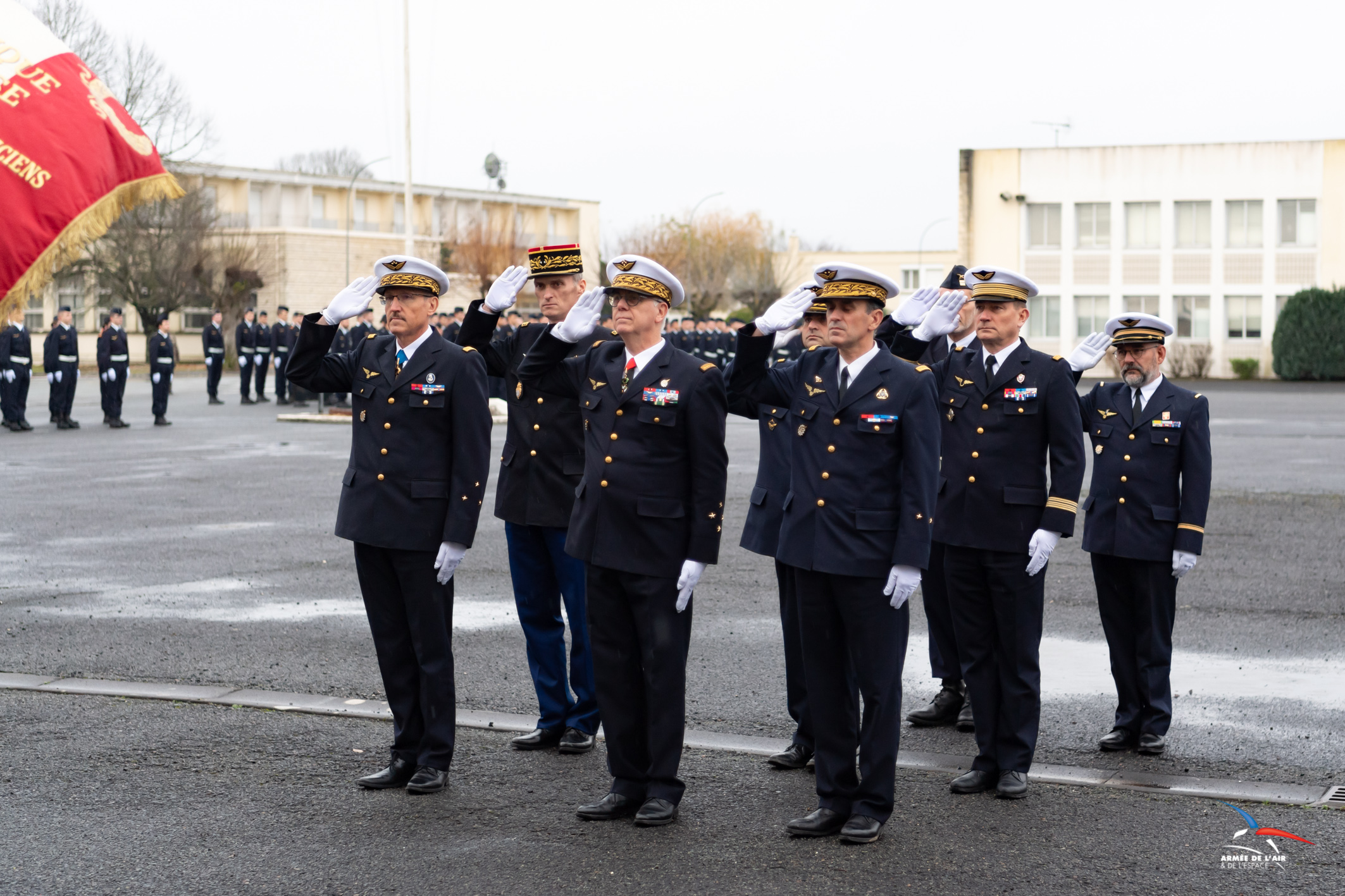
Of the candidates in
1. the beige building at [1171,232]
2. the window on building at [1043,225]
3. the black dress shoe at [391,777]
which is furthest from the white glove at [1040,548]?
the window on building at [1043,225]

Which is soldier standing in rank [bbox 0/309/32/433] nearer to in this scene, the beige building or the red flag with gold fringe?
the red flag with gold fringe

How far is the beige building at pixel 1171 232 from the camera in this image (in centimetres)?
5309

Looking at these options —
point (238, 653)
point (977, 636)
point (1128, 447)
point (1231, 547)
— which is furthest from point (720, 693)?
point (1231, 547)

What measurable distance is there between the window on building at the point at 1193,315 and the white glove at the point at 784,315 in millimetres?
52132

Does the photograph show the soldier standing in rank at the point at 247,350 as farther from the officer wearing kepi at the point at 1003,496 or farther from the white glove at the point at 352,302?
the officer wearing kepi at the point at 1003,496

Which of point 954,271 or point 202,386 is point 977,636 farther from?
point 202,386

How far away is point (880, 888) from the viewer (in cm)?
459

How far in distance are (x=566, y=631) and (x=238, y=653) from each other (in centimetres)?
199

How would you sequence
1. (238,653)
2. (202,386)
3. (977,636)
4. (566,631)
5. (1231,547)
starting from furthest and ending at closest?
(202,386) < (1231,547) < (566,631) < (238,653) < (977,636)

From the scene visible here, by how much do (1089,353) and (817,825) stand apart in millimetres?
2781

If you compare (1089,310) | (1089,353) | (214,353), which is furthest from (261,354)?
(1089,310)

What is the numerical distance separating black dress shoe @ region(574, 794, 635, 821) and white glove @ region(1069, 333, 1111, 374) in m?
2.88

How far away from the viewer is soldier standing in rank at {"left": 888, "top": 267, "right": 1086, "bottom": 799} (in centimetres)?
582

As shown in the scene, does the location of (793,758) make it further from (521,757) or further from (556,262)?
(556,262)
